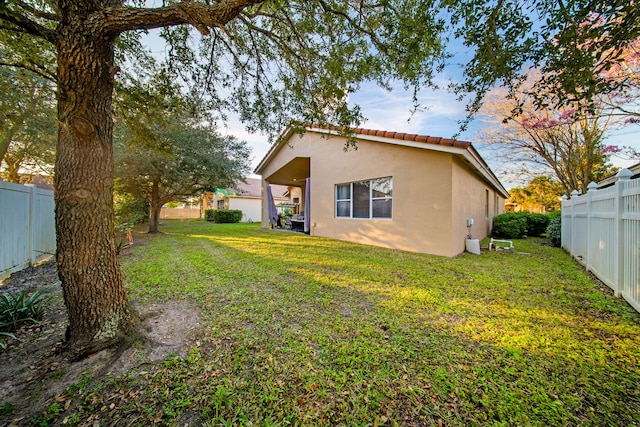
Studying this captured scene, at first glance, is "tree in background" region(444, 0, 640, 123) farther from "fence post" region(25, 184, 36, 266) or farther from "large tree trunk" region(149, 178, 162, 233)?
"large tree trunk" region(149, 178, 162, 233)

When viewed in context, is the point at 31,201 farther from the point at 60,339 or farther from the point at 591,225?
the point at 591,225

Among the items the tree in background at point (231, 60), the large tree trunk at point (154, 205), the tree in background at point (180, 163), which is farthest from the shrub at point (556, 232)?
the large tree trunk at point (154, 205)

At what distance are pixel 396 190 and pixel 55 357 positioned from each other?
7.79 metres

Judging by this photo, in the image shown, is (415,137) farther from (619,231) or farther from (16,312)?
(16,312)

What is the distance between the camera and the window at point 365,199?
830 centimetres

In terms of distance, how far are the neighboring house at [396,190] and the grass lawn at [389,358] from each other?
2775 mm

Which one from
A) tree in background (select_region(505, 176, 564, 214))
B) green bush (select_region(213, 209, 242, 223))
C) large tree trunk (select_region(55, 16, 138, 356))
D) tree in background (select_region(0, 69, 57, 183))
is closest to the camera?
large tree trunk (select_region(55, 16, 138, 356))

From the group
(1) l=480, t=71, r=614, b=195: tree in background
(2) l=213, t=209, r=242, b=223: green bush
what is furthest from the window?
(2) l=213, t=209, r=242, b=223: green bush

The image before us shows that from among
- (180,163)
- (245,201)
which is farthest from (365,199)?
(245,201)

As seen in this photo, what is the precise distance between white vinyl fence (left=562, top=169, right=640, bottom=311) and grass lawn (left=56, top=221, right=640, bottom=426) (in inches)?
12.5

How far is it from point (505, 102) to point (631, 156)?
5.71 meters

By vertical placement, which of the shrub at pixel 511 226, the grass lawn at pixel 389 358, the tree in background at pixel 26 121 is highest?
the tree in background at pixel 26 121

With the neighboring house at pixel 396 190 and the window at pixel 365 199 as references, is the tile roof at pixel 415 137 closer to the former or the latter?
the neighboring house at pixel 396 190

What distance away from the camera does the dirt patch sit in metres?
1.80
